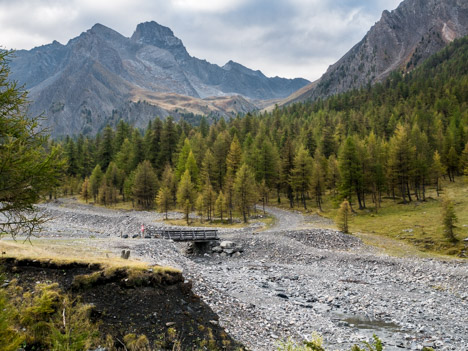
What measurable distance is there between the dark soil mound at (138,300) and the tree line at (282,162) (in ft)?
114

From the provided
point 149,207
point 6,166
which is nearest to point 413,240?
point 6,166

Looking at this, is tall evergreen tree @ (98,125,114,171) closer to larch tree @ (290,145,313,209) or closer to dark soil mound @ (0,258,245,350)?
larch tree @ (290,145,313,209)

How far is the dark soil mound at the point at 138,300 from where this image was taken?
558 inches

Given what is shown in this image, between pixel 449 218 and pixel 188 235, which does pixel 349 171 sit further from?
pixel 188 235

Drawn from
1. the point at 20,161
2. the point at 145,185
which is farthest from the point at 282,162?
the point at 20,161

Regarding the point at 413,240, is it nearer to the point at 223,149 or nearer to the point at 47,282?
the point at 47,282

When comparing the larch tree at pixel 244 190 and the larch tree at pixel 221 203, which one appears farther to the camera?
the larch tree at pixel 221 203

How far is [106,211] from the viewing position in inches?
2694

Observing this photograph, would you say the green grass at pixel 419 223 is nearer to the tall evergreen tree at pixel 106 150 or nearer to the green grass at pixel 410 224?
the green grass at pixel 410 224

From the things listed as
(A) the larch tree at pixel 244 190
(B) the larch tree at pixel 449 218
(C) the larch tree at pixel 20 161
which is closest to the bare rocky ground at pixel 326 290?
(B) the larch tree at pixel 449 218

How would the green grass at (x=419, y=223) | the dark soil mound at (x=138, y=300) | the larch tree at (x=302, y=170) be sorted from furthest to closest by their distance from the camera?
the larch tree at (x=302, y=170), the green grass at (x=419, y=223), the dark soil mound at (x=138, y=300)

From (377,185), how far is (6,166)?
59.4 meters

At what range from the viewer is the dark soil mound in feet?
46.5

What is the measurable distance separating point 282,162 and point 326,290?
43.9 metres
